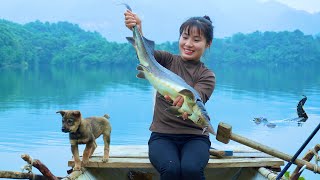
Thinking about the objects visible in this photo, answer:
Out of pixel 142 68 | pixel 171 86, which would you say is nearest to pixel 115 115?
pixel 142 68

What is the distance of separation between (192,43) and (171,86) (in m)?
0.97

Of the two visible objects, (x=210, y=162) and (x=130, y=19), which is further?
(x=210, y=162)

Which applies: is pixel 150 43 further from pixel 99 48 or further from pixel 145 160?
pixel 99 48

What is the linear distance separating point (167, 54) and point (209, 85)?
0.36 meters

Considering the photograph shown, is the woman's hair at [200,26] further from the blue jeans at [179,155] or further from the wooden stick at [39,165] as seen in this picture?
the wooden stick at [39,165]

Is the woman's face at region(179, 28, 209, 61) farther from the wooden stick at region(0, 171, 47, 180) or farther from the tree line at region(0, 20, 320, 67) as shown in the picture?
the tree line at region(0, 20, 320, 67)

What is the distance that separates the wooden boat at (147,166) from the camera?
3.97m

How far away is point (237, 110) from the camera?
70.3ft

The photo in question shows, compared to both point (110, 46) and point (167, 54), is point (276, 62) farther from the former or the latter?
point (167, 54)

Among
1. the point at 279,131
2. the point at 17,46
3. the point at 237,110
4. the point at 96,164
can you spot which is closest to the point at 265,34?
the point at 17,46

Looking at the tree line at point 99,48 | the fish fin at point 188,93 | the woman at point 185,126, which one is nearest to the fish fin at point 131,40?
the fish fin at point 188,93

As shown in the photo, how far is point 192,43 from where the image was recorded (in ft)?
11.6

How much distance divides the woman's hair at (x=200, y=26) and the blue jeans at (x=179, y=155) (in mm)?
630

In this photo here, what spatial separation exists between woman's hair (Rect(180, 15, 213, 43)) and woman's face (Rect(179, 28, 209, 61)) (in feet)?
0.06
